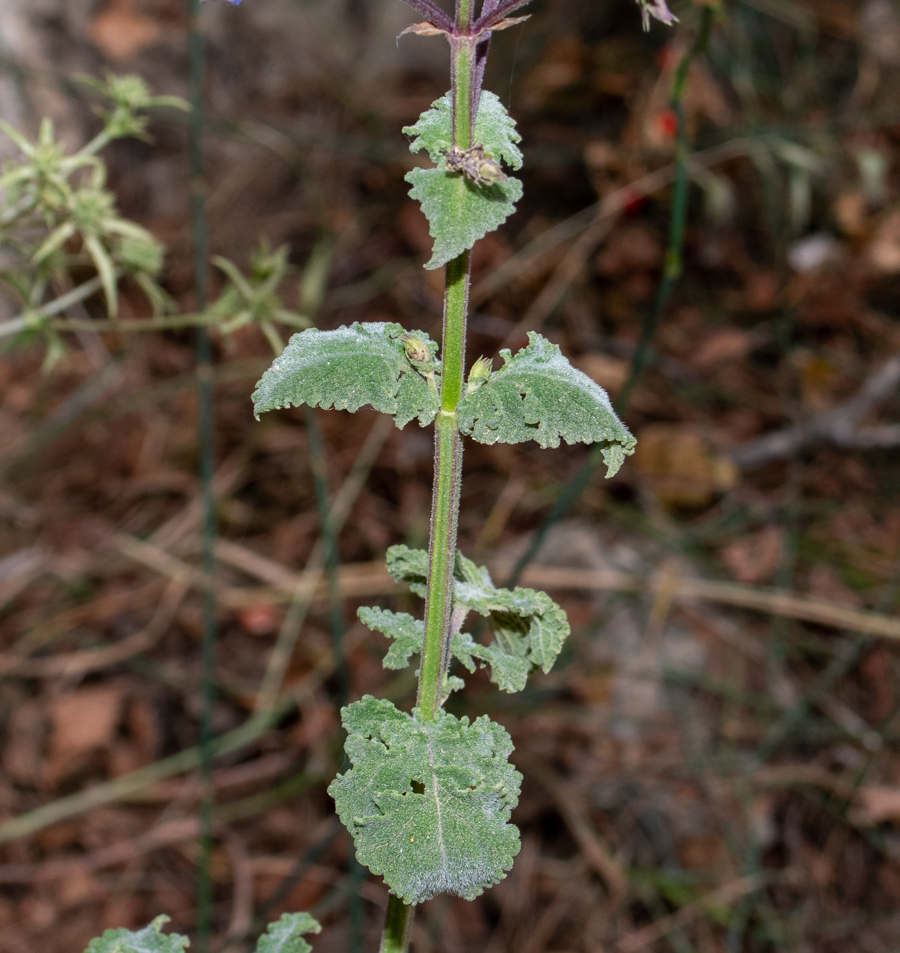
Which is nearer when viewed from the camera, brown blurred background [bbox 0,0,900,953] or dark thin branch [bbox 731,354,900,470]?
brown blurred background [bbox 0,0,900,953]

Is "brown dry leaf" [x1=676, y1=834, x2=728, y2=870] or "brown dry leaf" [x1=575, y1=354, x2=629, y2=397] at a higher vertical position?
"brown dry leaf" [x1=575, y1=354, x2=629, y2=397]

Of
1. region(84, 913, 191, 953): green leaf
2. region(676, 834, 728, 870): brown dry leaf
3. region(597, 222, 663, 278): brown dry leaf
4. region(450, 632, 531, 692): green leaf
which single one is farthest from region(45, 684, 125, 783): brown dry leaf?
region(597, 222, 663, 278): brown dry leaf

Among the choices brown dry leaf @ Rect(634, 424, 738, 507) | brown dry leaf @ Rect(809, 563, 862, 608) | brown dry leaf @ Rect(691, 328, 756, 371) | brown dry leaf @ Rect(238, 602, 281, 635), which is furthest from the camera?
brown dry leaf @ Rect(691, 328, 756, 371)

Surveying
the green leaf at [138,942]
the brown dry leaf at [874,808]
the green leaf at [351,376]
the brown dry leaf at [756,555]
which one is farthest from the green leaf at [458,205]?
the brown dry leaf at [756,555]

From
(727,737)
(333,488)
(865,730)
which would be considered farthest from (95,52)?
(865,730)

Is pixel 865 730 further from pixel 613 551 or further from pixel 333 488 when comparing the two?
pixel 333 488

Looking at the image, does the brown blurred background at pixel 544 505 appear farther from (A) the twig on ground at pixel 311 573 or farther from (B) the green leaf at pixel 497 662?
(B) the green leaf at pixel 497 662

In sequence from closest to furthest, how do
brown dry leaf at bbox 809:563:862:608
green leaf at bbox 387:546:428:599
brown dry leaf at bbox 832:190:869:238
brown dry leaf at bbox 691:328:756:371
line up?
green leaf at bbox 387:546:428:599
brown dry leaf at bbox 809:563:862:608
brown dry leaf at bbox 691:328:756:371
brown dry leaf at bbox 832:190:869:238

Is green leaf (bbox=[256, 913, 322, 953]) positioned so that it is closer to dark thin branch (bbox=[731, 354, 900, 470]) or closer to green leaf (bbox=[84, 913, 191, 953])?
green leaf (bbox=[84, 913, 191, 953])
